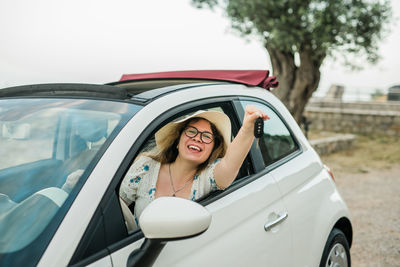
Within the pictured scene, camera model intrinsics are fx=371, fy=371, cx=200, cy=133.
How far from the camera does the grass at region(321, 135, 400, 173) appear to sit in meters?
8.85

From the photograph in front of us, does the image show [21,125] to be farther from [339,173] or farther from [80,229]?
[339,173]

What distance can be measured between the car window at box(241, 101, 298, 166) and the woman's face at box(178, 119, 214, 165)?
366 millimetres

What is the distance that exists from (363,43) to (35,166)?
8458 millimetres

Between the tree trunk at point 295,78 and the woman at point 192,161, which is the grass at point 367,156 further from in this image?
the woman at point 192,161

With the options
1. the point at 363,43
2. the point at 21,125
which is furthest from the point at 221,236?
the point at 363,43

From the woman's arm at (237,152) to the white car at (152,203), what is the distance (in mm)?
72

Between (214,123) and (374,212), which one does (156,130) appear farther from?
(374,212)

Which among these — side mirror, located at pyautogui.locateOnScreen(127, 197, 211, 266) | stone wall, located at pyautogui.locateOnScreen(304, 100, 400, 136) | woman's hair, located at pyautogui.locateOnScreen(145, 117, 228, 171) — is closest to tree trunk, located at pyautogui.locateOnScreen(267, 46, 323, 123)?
stone wall, located at pyautogui.locateOnScreen(304, 100, 400, 136)

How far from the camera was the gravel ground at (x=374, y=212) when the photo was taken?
4004mm

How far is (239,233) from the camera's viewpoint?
5.79ft

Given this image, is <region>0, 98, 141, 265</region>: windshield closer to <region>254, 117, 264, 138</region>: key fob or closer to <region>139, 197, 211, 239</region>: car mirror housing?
<region>139, 197, 211, 239</region>: car mirror housing

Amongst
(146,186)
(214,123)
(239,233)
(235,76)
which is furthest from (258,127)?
(235,76)

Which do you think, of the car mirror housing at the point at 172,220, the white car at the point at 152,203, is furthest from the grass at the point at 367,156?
the car mirror housing at the point at 172,220

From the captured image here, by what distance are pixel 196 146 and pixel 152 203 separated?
31.0 inches
